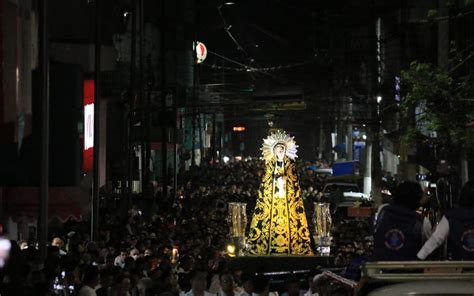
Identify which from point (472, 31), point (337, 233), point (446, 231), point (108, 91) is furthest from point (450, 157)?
point (446, 231)

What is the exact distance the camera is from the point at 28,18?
15.9 m

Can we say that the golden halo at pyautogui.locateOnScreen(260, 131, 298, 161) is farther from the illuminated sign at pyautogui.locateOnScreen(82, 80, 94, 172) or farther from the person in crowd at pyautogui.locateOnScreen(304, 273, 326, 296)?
the person in crowd at pyautogui.locateOnScreen(304, 273, 326, 296)

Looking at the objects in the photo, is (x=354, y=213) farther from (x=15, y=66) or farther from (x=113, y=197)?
(x=15, y=66)

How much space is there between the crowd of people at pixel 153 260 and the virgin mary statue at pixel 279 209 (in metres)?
0.77

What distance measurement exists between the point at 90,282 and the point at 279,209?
28.0 ft

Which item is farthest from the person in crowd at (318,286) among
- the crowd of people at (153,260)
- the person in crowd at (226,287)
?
the person in crowd at (226,287)

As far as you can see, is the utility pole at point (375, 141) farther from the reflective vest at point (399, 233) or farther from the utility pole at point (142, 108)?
the reflective vest at point (399, 233)

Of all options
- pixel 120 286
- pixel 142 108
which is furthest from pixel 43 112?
pixel 142 108

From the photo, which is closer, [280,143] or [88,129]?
[280,143]

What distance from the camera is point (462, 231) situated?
30.4 feet

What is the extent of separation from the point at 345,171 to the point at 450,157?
28.8 metres

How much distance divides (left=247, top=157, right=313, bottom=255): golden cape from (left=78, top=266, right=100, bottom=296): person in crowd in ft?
25.8

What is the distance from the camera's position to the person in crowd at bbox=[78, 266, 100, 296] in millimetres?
12898

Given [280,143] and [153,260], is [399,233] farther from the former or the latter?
[280,143]
